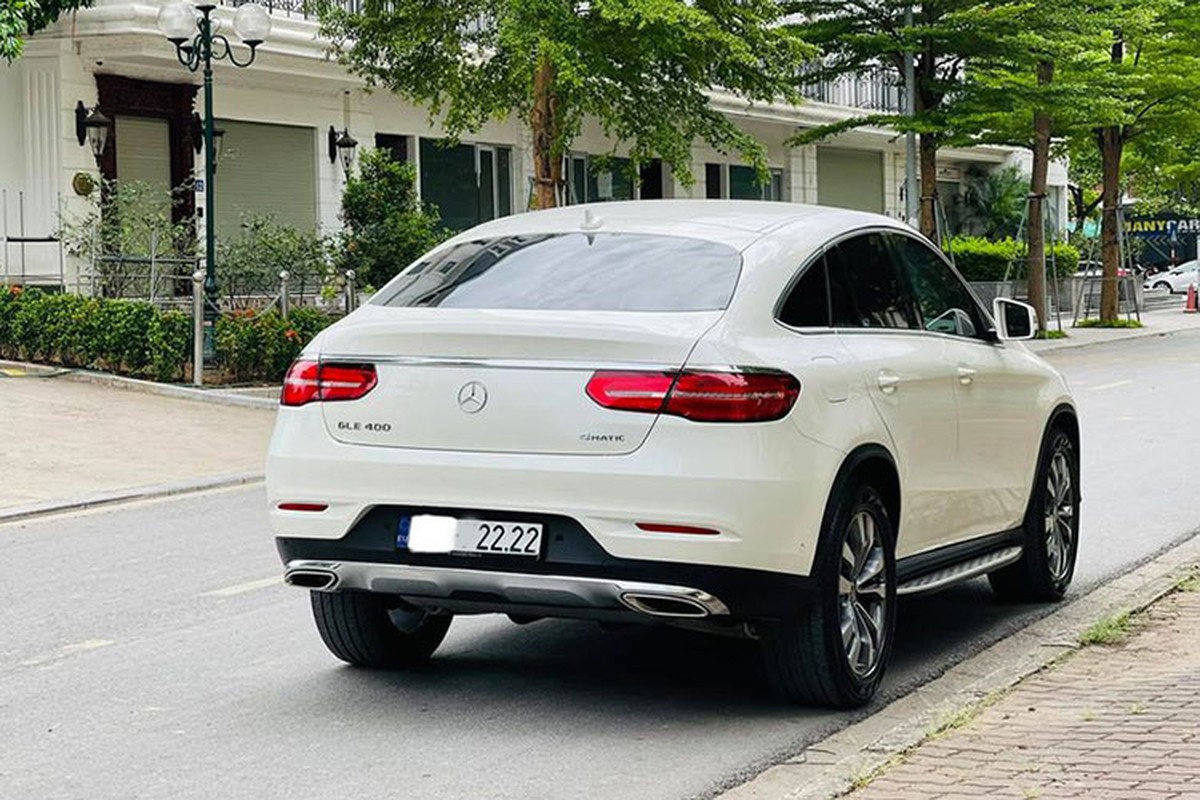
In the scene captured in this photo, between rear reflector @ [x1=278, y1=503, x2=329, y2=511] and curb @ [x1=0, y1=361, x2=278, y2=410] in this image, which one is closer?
rear reflector @ [x1=278, y1=503, x2=329, y2=511]

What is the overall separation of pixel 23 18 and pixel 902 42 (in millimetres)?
13793

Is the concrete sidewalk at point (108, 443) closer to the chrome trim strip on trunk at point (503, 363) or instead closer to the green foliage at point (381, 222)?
the chrome trim strip on trunk at point (503, 363)

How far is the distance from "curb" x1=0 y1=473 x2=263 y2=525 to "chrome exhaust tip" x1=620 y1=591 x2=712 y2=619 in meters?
7.72

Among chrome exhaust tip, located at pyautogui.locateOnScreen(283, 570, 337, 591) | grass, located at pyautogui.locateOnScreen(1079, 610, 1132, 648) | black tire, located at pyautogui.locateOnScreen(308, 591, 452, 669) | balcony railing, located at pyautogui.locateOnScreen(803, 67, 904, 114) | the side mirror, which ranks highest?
balcony railing, located at pyautogui.locateOnScreen(803, 67, 904, 114)

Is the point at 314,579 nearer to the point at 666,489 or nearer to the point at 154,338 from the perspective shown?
the point at 666,489

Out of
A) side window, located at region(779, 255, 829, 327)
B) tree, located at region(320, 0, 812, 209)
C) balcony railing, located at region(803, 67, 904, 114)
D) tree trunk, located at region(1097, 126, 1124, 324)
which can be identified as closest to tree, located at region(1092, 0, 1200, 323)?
tree trunk, located at region(1097, 126, 1124, 324)

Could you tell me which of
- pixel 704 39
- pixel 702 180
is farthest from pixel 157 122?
pixel 702 180

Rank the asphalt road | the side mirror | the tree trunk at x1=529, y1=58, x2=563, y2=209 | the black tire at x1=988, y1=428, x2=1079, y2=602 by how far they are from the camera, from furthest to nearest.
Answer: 1. the tree trunk at x1=529, y1=58, x2=563, y2=209
2. the black tire at x1=988, y1=428, x2=1079, y2=602
3. the side mirror
4. the asphalt road

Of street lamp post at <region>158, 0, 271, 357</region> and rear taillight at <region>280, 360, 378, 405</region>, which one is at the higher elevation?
street lamp post at <region>158, 0, 271, 357</region>

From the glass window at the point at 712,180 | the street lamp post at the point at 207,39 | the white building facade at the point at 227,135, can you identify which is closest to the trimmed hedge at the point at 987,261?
the glass window at the point at 712,180

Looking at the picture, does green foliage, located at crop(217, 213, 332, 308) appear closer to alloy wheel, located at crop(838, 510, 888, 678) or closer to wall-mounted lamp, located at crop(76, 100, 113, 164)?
wall-mounted lamp, located at crop(76, 100, 113, 164)

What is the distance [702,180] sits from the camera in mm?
43781

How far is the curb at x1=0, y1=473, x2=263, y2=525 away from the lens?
1309 cm

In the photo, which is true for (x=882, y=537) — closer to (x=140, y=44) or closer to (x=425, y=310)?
(x=425, y=310)
